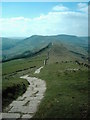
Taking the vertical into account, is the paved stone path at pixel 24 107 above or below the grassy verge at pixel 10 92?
below

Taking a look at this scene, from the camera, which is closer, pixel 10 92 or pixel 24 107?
pixel 24 107

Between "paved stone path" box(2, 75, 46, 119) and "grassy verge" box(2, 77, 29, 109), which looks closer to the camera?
"paved stone path" box(2, 75, 46, 119)

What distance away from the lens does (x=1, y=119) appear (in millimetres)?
17312

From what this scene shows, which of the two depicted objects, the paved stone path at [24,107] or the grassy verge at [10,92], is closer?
the paved stone path at [24,107]

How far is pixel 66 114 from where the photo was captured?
17.9 metres

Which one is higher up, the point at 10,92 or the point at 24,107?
the point at 10,92

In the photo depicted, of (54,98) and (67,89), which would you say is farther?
(67,89)

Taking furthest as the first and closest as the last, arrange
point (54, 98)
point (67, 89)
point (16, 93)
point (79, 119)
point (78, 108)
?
point (67, 89) → point (16, 93) → point (54, 98) → point (78, 108) → point (79, 119)

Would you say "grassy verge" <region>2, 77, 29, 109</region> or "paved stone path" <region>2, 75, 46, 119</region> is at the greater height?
"grassy verge" <region>2, 77, 29, 109</region>

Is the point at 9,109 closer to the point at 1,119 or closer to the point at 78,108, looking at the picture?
the point at 1,119

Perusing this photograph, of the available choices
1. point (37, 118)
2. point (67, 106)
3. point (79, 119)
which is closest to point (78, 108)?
point (67, 106)

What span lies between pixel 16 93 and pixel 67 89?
634cm

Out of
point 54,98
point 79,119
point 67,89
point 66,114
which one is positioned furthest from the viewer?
point 67,89

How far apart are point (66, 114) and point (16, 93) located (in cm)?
978
